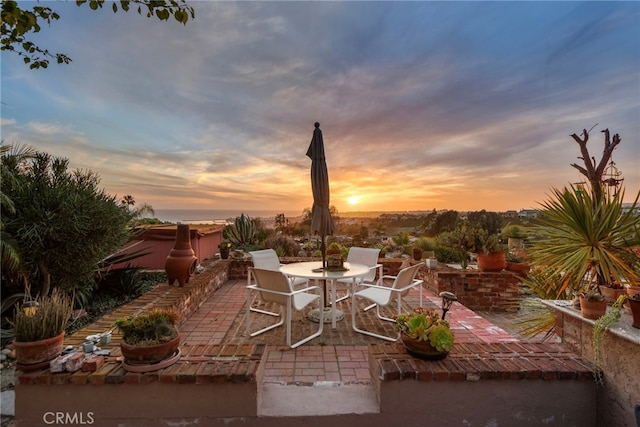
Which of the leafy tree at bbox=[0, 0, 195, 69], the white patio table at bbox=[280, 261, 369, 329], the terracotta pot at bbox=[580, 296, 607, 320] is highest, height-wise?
the leafy tree at bbox=[0, 0, 195, 69]

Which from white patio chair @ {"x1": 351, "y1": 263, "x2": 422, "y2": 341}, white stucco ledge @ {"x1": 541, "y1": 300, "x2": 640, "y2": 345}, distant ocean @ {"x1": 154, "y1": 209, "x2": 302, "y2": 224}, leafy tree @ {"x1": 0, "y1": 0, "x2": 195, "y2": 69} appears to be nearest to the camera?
white stucco ledge @ {"x1": 541, "y1": 300, "x2": 640, "y2": 345}

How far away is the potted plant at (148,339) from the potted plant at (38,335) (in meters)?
0.38

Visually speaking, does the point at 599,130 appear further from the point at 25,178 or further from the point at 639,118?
the point at 25,178

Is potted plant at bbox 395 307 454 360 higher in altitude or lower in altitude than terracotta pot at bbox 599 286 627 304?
lower

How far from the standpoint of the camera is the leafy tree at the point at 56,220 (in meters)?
3.76

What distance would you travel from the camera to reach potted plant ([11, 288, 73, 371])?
5.79 feet

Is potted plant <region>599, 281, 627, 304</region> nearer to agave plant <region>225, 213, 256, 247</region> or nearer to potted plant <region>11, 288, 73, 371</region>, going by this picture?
potted plant <region>11, 288, 73, 371</region>

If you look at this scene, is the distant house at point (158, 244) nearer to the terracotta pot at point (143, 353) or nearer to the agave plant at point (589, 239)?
the terracotta pot at point (143, 353)

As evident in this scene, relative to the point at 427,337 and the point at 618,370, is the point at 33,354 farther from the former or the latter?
the point at 618,370

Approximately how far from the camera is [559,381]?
73.1 inches

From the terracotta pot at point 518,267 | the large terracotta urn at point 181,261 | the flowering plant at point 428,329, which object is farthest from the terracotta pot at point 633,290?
the terracotta pot at point 518,267

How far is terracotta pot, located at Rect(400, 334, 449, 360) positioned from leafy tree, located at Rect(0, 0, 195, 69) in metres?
2.68

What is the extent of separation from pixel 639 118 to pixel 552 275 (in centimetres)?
374

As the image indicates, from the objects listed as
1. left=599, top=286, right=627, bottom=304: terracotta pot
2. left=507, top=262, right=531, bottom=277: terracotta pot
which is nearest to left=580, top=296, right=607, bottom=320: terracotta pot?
left=599, top=286, right=627, bottom=304: terracotta pot
